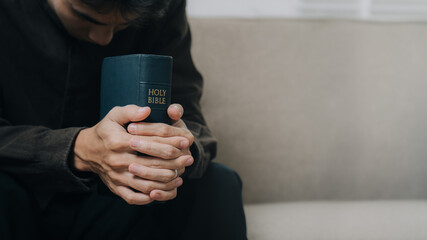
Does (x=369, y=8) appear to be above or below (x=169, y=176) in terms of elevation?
above

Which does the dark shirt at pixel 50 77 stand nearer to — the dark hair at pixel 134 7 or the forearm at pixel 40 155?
the forearm at pixel 40 155

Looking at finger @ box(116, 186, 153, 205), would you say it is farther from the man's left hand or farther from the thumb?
the thumb

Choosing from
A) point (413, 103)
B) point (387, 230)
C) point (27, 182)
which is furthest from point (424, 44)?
point (27, 182)

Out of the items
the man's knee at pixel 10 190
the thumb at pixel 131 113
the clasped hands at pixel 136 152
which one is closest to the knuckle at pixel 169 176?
the clasped hands at pixel 136 152

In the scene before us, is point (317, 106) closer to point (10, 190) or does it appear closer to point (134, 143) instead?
point (134, 143)

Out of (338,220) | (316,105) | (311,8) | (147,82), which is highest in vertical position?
(311,8)

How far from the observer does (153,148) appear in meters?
0.65

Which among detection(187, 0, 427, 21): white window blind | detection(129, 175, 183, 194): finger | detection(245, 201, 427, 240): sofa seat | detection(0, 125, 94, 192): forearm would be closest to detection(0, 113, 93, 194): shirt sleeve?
detection(0, 125, 94, 192): forearm

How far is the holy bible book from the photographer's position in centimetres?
65

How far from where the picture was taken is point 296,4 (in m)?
1.66

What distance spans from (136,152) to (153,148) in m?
0.04

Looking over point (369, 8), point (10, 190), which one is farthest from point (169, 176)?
point (369, 8)

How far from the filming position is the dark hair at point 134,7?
2.28ft

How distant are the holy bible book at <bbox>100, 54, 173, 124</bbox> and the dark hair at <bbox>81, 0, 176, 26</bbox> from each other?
0.09m
